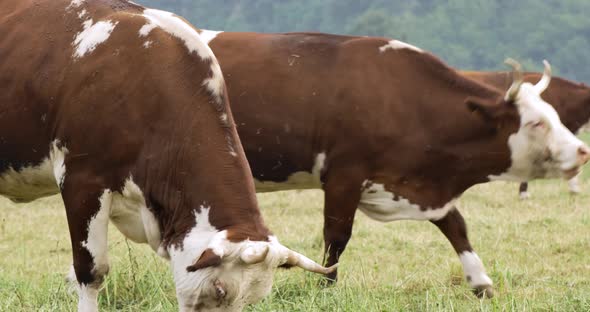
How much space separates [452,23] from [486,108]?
89009 millimetres

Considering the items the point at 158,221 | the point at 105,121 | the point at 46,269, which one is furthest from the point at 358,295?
the point at 46,269

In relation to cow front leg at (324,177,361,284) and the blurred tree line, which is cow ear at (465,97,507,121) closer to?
cow front leg at (324,177,361,284)

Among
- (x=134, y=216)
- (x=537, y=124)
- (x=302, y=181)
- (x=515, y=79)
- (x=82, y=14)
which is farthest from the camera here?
(x=302, y=181)

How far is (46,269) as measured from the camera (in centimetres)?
816

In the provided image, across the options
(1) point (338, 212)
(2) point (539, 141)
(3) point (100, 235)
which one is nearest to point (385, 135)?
(1) point (338, 212)

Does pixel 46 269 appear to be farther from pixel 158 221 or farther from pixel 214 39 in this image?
pixel 158 221

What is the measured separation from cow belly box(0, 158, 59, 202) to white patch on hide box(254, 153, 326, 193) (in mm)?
1944

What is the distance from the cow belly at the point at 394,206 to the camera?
23.3 ft

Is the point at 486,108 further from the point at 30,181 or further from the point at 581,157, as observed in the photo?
the point at 30,181

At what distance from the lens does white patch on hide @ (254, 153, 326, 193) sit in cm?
715

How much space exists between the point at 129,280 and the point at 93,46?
1.63 meters

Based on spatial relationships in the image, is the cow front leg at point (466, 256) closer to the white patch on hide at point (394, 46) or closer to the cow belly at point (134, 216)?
the white patch on hide at point (394, 46)

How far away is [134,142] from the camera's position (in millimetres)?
4770

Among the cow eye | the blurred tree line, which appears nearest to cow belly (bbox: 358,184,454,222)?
the cow eye
